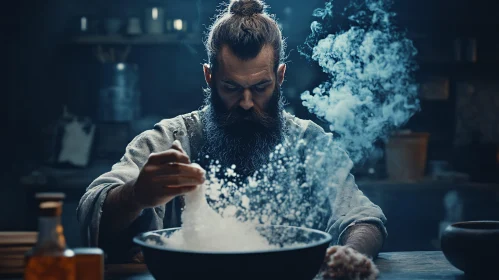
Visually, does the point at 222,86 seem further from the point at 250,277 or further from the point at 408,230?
the point at 408,230

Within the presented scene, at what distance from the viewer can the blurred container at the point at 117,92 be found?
5570 millimetres

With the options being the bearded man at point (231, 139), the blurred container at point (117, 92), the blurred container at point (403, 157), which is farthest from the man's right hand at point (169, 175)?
the blurred container at point (117, 92)

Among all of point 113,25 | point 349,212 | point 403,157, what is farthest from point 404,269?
point 113,25

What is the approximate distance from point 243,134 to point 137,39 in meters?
3.21

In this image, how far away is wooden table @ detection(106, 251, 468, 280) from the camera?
1.80 m

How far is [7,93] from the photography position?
19.7 ft

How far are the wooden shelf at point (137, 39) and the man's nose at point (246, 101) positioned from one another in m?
3.00

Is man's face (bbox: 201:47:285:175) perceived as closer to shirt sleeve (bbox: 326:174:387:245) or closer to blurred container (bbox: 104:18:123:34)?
shirt sleeve (bbox: 326:174:387:245)

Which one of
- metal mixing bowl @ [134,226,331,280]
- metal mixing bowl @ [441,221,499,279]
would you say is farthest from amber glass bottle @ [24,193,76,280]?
metal mixing bowl @ [441,221,499,279]

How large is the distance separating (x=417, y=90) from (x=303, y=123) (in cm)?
327

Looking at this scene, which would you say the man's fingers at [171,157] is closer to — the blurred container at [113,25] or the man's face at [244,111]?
the man's face at [244,111]

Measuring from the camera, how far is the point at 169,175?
1745mm

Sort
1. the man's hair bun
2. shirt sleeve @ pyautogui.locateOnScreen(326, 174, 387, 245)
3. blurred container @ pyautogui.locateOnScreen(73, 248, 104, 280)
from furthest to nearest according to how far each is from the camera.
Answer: the man's hair bun
shirt sleeve @ pyautogui.locateOnScreen(326, 174, 387, 245)
blurred container @ pyautogui.locateOnScreen(73, 248, 104, 280)

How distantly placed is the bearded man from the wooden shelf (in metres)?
2.64
